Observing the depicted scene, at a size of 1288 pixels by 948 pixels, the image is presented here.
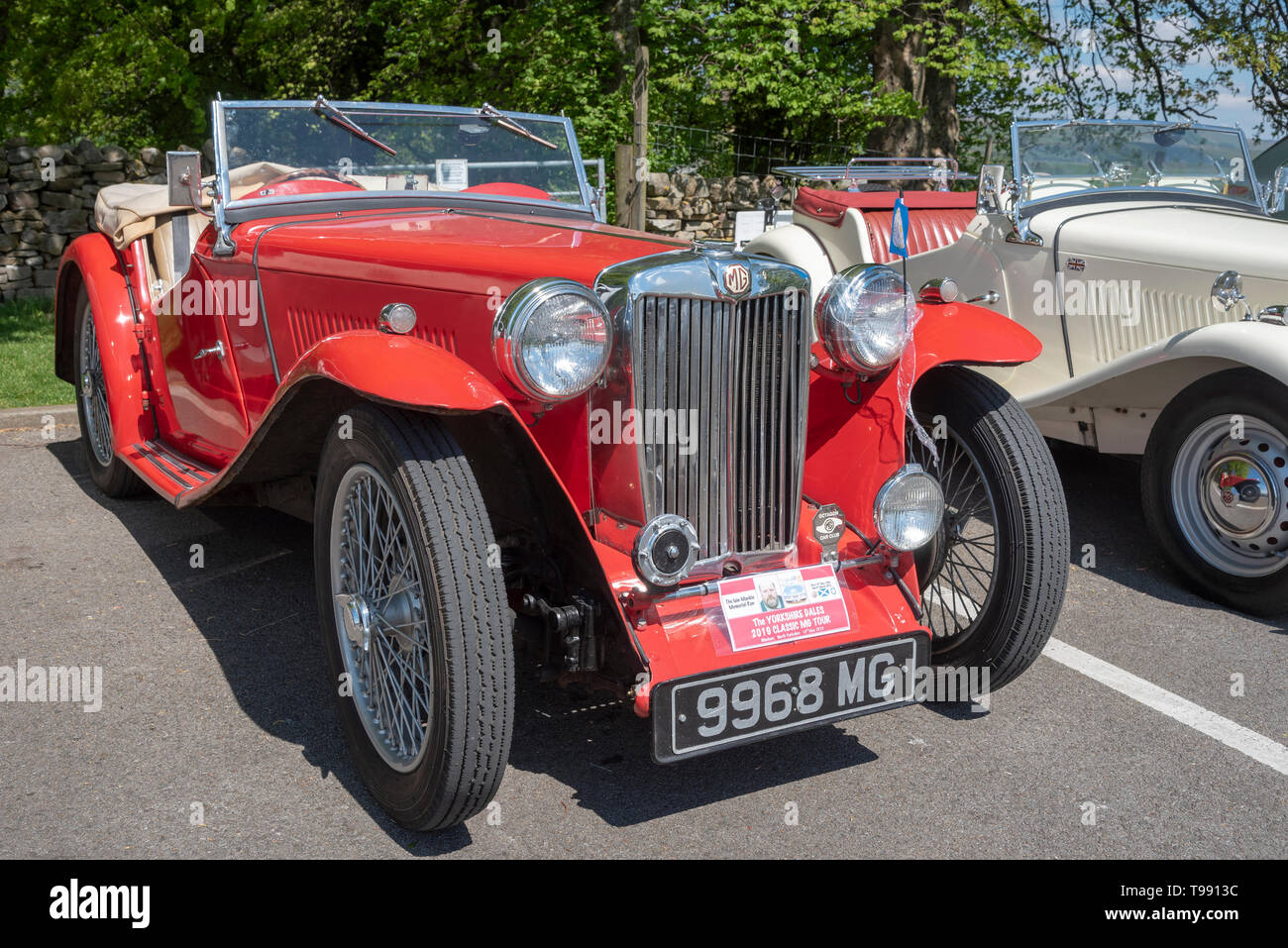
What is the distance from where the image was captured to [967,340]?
10.1 feet

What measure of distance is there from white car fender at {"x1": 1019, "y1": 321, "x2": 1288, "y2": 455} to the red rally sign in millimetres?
2079

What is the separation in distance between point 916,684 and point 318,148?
280cm

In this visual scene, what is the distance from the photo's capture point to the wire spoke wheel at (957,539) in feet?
10.3

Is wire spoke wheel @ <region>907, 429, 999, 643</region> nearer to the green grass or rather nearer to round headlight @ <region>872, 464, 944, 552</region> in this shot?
round headlight @ <region>872, 464, 944, 552</region>

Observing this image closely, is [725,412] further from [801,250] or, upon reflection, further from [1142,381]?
[801,250]

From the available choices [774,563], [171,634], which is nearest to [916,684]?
[774,563]

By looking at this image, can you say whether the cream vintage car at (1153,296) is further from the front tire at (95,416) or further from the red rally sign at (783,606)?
the front tire at (95,416)

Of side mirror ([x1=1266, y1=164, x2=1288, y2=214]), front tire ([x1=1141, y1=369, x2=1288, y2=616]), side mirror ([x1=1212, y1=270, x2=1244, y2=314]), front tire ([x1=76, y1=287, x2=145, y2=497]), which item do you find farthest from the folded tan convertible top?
side mirror ([x1=1266, y1=164, x2=1288, y2=214])

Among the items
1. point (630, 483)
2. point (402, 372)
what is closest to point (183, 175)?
point (402, 372)

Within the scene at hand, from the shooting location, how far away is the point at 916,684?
8.87 feet

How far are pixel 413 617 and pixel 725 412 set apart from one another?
0.88 meters

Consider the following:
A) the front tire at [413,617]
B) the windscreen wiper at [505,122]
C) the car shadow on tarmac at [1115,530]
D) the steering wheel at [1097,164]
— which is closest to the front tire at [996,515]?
the car shadow on tarmac at [1115,530]

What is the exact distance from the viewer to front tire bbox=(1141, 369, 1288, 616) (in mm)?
3871
